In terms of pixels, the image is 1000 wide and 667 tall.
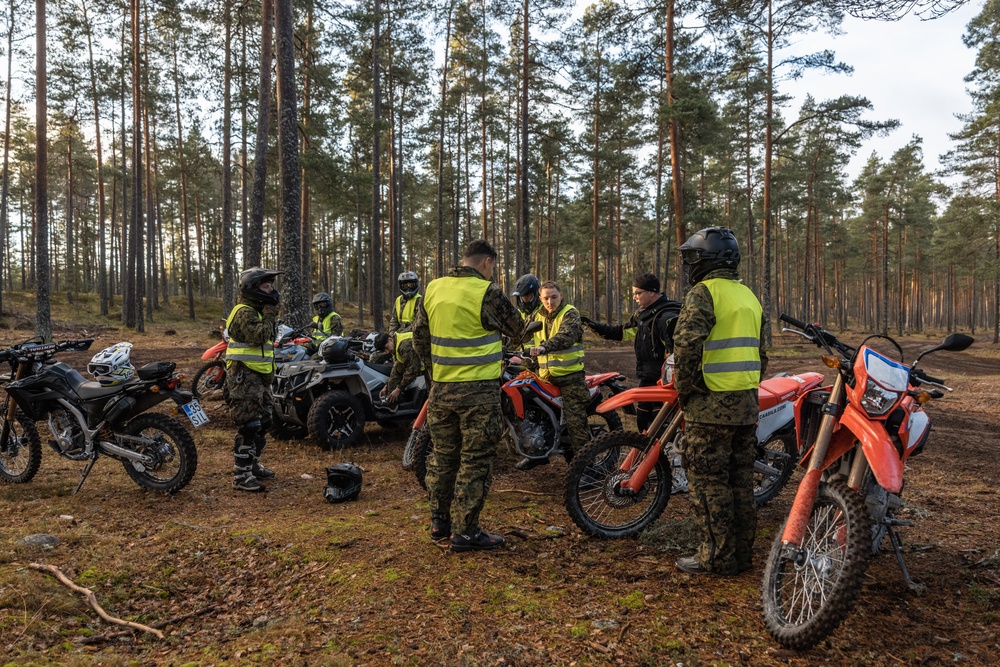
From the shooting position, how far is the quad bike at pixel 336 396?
7023 millimetres

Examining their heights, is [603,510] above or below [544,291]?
below

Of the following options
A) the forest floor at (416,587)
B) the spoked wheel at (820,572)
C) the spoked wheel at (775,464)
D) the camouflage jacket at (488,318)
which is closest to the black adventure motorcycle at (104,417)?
the forest floor at (416,587)

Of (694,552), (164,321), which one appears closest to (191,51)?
(164,321)

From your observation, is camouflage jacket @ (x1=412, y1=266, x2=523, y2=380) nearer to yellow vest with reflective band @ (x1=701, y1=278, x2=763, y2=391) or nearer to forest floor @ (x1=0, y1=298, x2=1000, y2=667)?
yellow vest with reflective band @ (x1=701, y1=278, x2=763, y2=391)

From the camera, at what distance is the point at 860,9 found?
14.9 feet

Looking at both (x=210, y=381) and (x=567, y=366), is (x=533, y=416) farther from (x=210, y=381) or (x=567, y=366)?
(x=210, y=381)

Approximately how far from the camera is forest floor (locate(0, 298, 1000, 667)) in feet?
8.80

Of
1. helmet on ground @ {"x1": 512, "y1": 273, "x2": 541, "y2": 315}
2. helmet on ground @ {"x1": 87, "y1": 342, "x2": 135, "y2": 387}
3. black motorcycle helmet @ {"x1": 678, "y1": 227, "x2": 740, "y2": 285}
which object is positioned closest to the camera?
black motorcycle helmet @ {"x1": 678, "y1": 227, "x2": 740, "y2": 285}

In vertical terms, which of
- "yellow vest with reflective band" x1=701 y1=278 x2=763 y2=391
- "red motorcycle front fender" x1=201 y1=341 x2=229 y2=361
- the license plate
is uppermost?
"yellow vest with reflective band" x1=701 y1=278 x2=763 y2=391

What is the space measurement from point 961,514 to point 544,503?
134 inches

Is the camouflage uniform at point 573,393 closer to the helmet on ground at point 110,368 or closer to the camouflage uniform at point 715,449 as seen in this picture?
the camouflage uniform at point 715,449

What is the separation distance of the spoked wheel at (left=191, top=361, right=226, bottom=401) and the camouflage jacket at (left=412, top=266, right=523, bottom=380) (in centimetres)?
655

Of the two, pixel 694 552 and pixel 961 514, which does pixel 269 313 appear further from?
pixel 961 514

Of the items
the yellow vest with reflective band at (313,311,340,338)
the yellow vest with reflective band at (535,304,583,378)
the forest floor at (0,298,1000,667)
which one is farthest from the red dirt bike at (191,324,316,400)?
the yellow vest with reflective band at (535,304,583,378)
